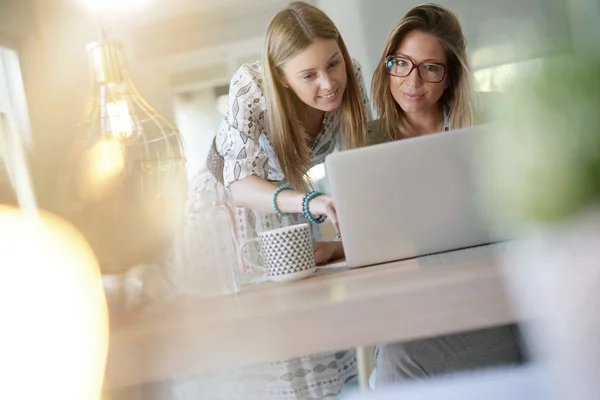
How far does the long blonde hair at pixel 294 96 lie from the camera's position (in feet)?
3.47

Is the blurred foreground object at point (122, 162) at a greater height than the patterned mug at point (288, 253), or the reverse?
the blurred foreground object at point (122, 162)

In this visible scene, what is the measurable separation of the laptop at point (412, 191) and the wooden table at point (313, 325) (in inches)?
6.8

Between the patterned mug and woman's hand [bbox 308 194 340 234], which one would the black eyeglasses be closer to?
woman's hand [bbox 308 194 340 234]

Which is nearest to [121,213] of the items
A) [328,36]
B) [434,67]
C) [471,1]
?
[328,36]

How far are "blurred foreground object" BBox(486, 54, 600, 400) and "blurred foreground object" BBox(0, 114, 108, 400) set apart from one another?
0.40 meters

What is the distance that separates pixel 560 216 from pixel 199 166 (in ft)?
2.22

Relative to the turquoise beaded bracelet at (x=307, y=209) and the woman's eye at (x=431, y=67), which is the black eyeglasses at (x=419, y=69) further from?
the turquoise beaded bracelet at (x=307, y=209)

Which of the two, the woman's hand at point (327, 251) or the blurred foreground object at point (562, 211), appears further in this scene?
the woman's hand at point (327, 251)

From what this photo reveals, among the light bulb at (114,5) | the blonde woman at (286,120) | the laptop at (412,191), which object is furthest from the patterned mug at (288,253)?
the light bulb at (114,5)

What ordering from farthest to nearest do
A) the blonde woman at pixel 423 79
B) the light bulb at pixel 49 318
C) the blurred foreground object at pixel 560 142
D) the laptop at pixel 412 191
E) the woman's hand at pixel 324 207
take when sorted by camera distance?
1. the blonde woman at pixel 423 79
2. the woman's hand at pixel 324 207
3. the laptop at pixel 412 191
4. the light bulb at pixel 49 318
5. the blurred foreground object at pixel 560 142

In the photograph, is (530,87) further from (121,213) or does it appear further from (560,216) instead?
(121,213)

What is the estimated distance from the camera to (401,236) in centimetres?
81

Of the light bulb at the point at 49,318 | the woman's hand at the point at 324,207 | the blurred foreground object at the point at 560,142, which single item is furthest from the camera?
the woman's hand at the point at 324,207

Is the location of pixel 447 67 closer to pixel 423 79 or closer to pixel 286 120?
pixel 423 79
